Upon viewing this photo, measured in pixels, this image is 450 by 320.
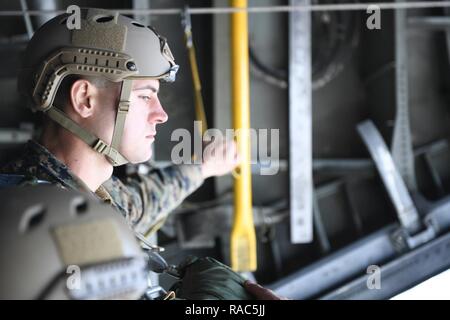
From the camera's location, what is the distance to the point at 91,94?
1176 millimetres

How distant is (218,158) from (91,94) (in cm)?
75

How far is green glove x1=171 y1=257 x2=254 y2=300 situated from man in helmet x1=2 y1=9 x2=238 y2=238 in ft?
0.91

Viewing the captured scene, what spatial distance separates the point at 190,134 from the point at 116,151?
1196 mm

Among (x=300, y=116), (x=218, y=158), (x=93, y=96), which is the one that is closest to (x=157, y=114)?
(x=93, y=96)

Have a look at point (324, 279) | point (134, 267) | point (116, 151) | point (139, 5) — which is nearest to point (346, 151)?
point (324, 279)

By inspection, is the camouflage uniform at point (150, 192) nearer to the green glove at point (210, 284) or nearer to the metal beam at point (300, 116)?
the green glove at point (210, 284)

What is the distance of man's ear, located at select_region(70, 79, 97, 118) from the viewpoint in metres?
1.16

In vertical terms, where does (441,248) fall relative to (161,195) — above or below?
below

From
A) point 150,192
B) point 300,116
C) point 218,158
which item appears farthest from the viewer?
point 300,116

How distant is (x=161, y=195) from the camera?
1681 mm

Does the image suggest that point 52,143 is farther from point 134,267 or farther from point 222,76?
point 222,76

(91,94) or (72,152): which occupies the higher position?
(91,94)

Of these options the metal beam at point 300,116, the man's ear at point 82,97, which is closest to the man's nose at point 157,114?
the man's ear at point 82,97

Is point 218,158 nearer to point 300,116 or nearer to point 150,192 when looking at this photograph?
point 150,192
